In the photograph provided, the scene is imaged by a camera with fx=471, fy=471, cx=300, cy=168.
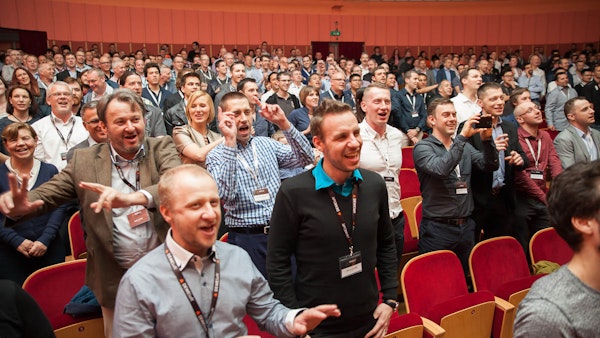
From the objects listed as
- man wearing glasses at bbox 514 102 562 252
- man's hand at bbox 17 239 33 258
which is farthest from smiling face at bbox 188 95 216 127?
man wearing glasses at bbox 514 102 562 252

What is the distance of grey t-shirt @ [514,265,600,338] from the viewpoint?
123 centimetres

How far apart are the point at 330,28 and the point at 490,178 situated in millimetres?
13086

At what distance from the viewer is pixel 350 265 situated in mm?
1823

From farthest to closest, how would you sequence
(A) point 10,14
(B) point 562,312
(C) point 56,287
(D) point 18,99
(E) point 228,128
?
1. (A) point 10,14
2. (D) point 18,99
3. (C) point 56,287
4. (E) point 228,128
5. (B) point 562,312

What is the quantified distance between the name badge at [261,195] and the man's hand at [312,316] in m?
1.01

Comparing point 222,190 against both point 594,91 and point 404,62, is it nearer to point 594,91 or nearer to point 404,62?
point 594,91

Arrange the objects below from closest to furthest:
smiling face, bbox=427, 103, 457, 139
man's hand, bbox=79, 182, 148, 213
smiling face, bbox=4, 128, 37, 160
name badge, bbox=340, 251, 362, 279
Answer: man's hand, bbox=79, 182, 148, 213
name badge, bbox=340, 251, 362, 279
smiling face, bbox=4, 128, 37, 160
smiling face, bbox=427, 103, 457, 139

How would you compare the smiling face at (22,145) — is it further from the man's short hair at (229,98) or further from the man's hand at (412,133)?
the man's hand at (412,133)

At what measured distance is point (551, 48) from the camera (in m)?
15.5

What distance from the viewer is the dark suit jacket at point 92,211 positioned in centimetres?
197

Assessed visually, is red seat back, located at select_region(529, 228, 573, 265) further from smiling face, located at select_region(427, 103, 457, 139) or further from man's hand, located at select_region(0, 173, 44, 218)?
man's hand, located at select_region(0, 173, 44, 218)

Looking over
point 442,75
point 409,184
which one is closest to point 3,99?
point 409,184

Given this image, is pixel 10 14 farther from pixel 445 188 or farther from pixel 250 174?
pixel 445 188

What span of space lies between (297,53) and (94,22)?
5.78 meters
